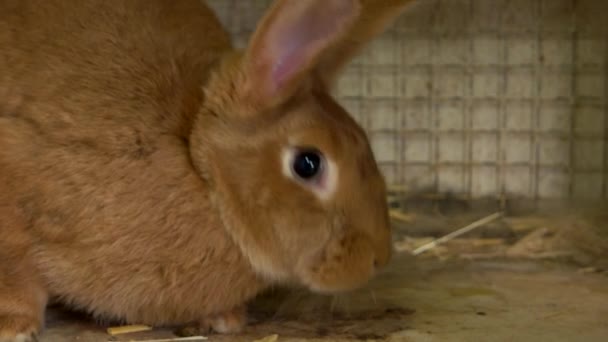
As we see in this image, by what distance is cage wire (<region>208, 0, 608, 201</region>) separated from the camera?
2.71 metres

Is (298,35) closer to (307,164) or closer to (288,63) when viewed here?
(288,63)

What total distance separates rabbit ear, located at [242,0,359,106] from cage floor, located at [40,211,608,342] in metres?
0.45

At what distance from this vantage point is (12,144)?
5.29 ft

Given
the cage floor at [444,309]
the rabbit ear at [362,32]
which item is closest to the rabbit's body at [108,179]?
the cage floor at [444,309]

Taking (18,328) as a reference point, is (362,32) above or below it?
above

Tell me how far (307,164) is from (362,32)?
32cm

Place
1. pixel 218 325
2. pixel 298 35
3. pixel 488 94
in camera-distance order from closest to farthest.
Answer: pixel 298 35
pixel 218 325
pixel 488 94

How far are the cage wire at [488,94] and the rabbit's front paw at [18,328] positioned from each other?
1298mm

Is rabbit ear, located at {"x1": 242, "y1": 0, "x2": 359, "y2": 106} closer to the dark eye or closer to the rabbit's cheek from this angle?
the dark eye

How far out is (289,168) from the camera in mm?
1618

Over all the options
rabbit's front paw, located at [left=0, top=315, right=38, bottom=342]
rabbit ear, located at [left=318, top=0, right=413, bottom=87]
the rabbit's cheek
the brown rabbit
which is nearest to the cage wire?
rabbit ear, located at [left=318, top=0, right=413, bottom=87]

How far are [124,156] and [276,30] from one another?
1.11 feet

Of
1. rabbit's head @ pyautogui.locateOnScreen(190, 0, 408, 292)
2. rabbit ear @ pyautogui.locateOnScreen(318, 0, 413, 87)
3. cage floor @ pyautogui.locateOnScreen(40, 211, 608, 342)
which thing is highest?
rabbit ear @ pyautogui.locateOnScreen(318, 0, 413, 87)

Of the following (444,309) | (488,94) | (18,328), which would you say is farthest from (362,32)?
(488,94)
